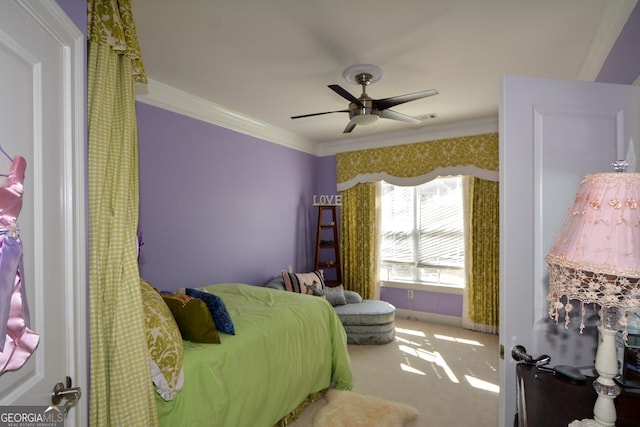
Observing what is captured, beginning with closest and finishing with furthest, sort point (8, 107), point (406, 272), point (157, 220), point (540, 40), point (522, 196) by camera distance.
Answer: point (8, 107), point (522, 196), point (540, 40), point (157, 220), point (406, 272)

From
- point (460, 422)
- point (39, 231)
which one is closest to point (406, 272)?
point (460, 422)

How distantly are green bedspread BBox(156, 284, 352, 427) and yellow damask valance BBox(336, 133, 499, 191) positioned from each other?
263 cm

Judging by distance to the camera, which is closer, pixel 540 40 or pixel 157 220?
pixel 540 40

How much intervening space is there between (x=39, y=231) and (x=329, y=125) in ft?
12.4

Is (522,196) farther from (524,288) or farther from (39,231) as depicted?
(39,231)

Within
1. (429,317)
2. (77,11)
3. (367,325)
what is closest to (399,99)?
(77,11)

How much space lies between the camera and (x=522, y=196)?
141cm

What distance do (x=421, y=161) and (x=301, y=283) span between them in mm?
2381

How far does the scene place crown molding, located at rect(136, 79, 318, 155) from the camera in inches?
120

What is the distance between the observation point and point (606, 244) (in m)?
0.82

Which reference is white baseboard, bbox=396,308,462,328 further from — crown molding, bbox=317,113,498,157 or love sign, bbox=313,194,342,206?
crown molding, bbox=317,113,498,157

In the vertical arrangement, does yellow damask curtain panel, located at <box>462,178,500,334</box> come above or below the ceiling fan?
below

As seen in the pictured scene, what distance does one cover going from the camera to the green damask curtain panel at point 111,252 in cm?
120

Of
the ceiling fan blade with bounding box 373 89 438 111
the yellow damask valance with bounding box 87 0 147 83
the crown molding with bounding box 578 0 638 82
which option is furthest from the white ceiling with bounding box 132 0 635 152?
the yellow damask valance with bounding box 87 0 147 83
